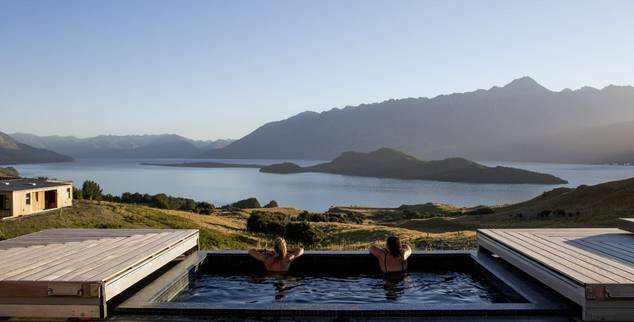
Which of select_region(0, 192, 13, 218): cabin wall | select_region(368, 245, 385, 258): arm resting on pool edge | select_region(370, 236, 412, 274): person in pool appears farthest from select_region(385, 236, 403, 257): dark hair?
select_region(0, 192, 13, 218): cabin wall

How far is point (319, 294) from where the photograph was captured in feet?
24.8

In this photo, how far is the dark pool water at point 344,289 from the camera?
721cm

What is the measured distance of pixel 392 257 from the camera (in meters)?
8.27

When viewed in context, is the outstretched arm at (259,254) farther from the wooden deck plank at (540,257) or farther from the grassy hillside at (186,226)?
the grassy hillside at (186,226)

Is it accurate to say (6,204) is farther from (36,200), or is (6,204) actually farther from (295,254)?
(295,254)

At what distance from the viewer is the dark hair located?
8133 mm

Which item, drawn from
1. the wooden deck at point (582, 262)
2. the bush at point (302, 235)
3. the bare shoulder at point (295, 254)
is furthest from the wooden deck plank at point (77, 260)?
the bush at point (302, 235)

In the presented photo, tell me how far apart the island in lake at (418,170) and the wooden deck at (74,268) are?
396 ft

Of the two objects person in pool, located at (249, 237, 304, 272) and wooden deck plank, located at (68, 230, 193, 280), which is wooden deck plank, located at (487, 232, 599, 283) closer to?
person in pool, located at (249, 237, 304, 272)

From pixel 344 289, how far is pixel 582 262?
329cm

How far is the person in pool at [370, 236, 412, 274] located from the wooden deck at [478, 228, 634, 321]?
129 centimetres

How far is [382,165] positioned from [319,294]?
166 meters

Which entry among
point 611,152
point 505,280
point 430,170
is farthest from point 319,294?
point 611,152

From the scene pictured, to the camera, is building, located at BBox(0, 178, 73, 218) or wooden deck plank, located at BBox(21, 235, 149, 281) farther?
building, located at BBox(0, 178, 73, 218)
